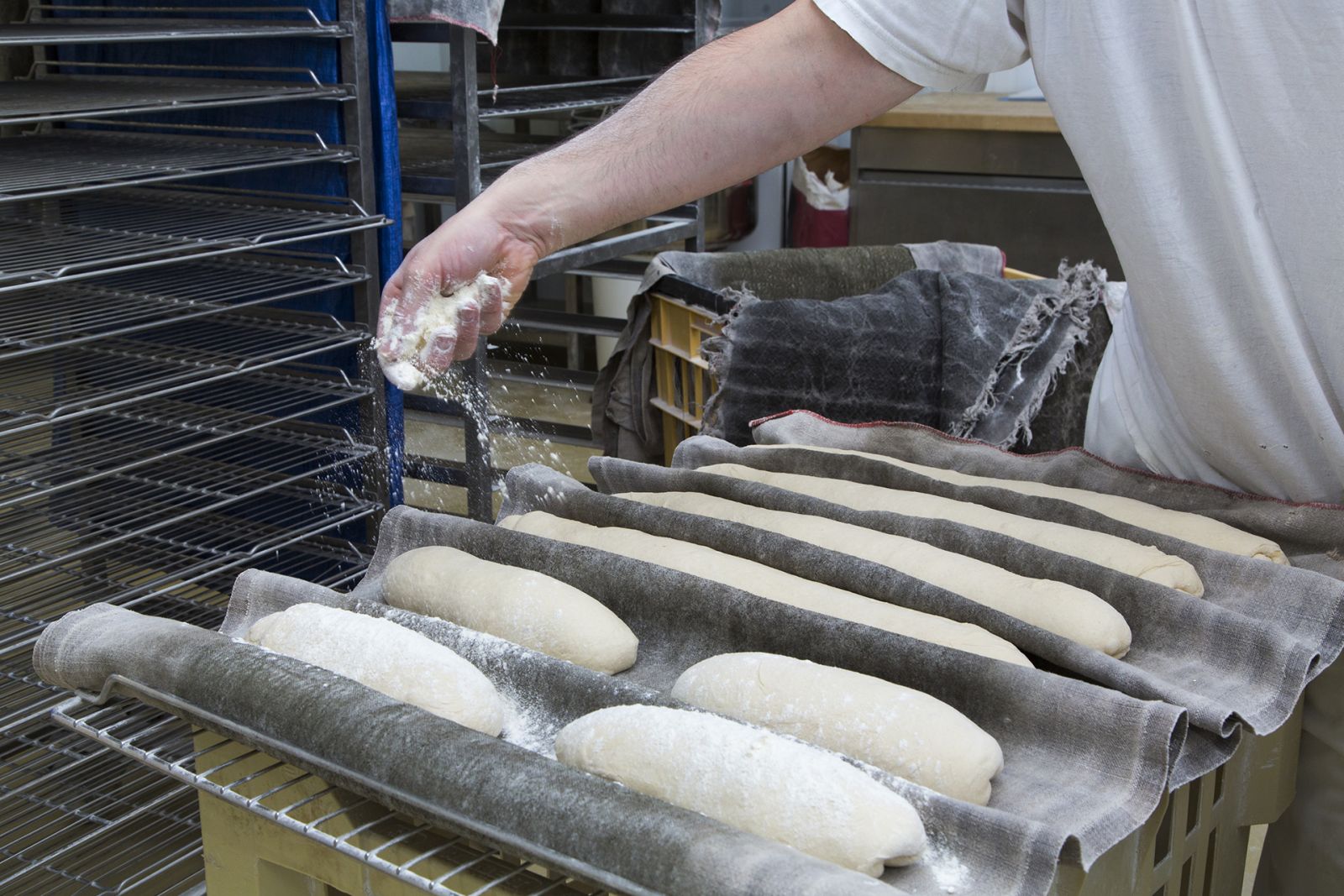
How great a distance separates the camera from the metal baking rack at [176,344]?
2.00 meters

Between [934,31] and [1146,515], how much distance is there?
617 mm

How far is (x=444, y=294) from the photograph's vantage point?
1333 millimetres

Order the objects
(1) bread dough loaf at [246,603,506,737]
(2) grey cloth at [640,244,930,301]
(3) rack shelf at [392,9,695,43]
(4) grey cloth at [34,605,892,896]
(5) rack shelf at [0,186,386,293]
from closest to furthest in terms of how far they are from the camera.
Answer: (4) grey cloth at [34,605,892,896], (1) bread dough loaf at [246,603,506,737], (5) rack shelf at [0,186,386,293], (2) grey cloth at [640,244,930,301], (3) rack shelf at [392,9,695,43]

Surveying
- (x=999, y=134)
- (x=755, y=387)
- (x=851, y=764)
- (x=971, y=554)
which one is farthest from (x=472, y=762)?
(x=999, y=134)

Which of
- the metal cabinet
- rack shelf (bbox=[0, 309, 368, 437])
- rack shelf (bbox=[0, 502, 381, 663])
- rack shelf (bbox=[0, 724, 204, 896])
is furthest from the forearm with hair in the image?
the metal cabinet

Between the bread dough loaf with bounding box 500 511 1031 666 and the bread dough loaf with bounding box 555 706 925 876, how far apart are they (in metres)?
0.24

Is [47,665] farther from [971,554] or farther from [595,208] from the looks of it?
[971,554]

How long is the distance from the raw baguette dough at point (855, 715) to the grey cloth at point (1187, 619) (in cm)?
17

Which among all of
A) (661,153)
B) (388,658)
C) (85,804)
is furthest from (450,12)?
(85,804)

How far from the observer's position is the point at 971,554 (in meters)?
1.33

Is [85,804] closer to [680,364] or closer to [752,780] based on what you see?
[680,364]

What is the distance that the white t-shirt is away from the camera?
44.3 inches

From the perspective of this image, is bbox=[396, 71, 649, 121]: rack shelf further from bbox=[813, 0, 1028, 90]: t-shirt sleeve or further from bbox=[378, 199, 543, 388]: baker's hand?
bbox=[813, 0, 1028, 90]: t-shirt sleeve

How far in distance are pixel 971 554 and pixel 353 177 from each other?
1.43 metres
